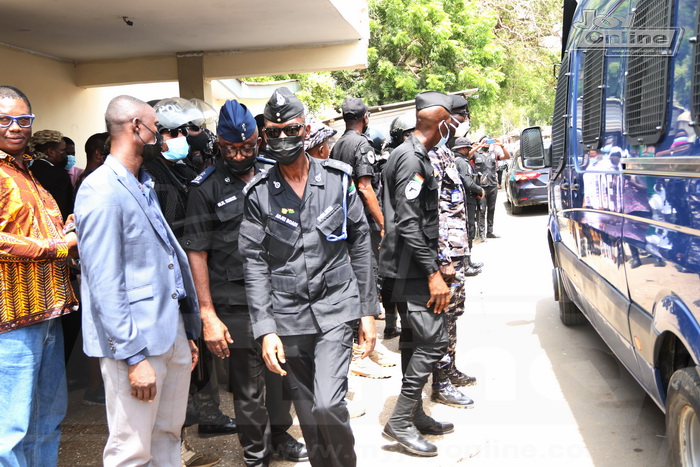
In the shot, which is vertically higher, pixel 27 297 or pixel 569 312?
pixel 27 297

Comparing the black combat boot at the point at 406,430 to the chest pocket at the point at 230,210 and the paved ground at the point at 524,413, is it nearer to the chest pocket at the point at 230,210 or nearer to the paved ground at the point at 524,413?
the paved ground at the point at 524,413

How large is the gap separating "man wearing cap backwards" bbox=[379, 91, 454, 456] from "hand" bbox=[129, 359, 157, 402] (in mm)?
1718

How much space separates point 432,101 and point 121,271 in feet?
7.44

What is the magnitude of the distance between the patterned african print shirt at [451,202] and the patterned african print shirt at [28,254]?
7.58 feet

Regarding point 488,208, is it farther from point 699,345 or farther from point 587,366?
point 699,345

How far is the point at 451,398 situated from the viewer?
4676mm

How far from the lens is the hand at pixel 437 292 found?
3887 millimetres

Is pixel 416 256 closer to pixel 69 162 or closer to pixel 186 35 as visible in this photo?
pixel 69 162

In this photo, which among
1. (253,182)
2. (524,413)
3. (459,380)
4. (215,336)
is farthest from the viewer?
(459,380)

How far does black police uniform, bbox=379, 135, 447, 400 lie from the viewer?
A: 3.86m

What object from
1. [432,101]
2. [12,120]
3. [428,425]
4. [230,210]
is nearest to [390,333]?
[428,425]

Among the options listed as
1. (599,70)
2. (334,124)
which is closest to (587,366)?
(599,70)

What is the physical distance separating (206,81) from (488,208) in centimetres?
620

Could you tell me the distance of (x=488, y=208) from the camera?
1277 centimetres
